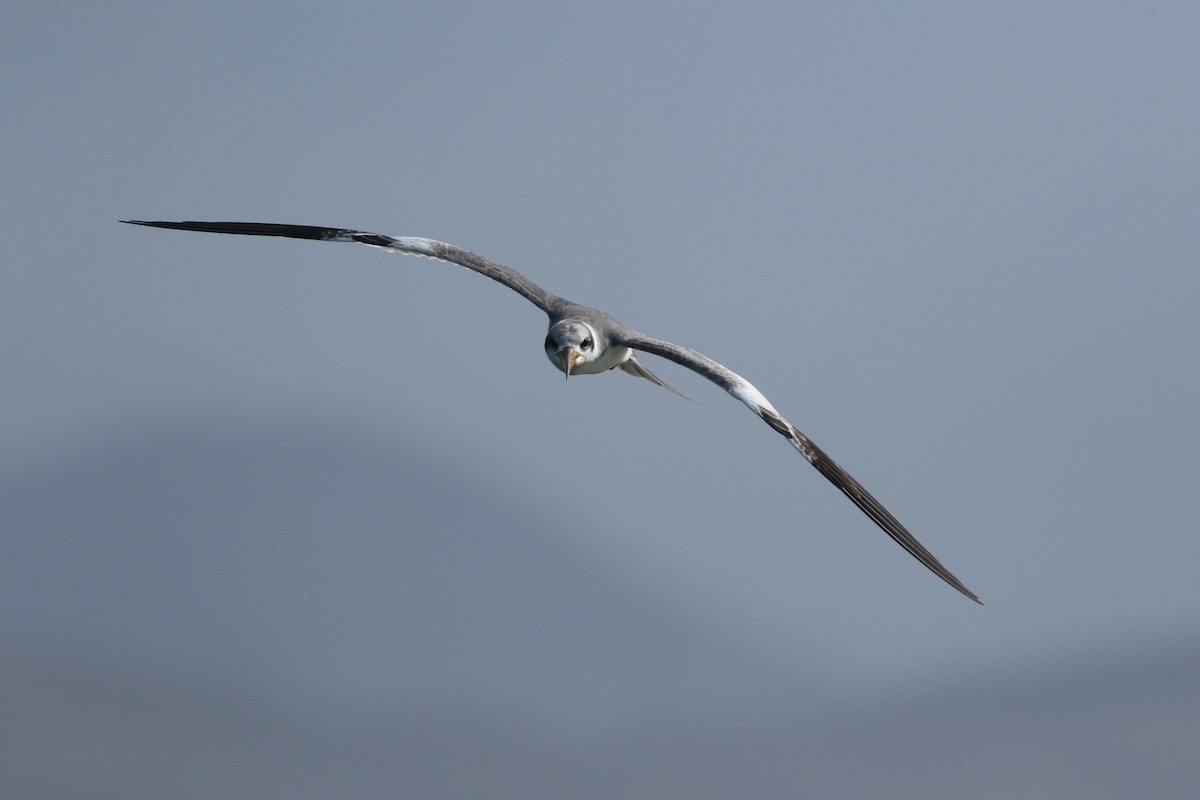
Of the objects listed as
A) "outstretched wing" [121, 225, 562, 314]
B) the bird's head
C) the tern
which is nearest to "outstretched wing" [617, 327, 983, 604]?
the tern

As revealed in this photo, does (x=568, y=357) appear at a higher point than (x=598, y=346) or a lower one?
lower

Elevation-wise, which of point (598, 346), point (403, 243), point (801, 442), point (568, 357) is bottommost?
point (801, 442)

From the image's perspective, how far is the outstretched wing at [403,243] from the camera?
1662cm

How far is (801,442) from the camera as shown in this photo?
1361 cm

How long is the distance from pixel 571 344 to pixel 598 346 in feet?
2.37

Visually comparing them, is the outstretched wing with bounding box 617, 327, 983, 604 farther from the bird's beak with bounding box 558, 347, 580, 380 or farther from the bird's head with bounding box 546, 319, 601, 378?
the bird's beak with bounding box 558, 347, 580, 380

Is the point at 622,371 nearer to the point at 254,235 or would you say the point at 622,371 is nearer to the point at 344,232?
the point at 344,232

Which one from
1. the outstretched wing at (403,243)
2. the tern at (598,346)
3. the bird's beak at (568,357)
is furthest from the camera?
the outstretched wing at (403,243)

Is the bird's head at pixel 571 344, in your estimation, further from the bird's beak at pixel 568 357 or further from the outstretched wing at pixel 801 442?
the outstretched wing at pixel 801 442

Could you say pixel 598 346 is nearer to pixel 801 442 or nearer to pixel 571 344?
pixel 571 344

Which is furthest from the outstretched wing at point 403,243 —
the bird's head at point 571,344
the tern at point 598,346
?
the bird's head at point 571,344

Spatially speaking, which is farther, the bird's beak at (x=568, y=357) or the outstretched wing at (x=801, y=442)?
the bird's beak at (x=568, y=357)

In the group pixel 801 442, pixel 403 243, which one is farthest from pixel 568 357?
pixel 403 243

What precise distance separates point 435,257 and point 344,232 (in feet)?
5.22
